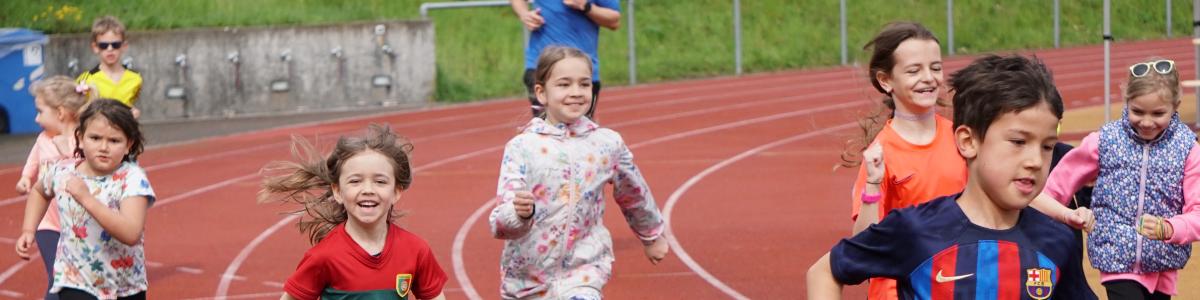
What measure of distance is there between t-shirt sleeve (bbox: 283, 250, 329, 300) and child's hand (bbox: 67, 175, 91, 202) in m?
1.33

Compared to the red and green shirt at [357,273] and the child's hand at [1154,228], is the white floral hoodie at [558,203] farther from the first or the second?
the child's hand at [1154,228]

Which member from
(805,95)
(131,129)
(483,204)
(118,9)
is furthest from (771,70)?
(131,129)

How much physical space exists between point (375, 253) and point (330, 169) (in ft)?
1.17

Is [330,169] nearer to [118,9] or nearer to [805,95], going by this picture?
[805,95]

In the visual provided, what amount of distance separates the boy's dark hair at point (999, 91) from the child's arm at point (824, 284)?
15.4 inches

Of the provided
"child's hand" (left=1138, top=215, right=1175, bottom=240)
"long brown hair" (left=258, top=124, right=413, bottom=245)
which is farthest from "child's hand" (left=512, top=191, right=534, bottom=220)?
"child's hand" (left=1138, top=215, right=1175, bottom=240)

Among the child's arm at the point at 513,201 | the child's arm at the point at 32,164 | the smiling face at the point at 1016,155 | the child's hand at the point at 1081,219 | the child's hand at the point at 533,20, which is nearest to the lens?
the smiling face at the point at 1016,155

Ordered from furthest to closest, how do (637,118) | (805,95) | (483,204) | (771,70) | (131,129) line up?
1. (771,70)
2. (805,95)
3. (637,118)
4. (483,204)
5. (131,129)

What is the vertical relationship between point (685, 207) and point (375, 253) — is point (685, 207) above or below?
below

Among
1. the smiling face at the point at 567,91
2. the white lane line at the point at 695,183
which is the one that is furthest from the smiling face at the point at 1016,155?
the white lane line at the point at 695,183

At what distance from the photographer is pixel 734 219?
11.1 metres

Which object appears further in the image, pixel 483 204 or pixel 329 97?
pixel 329 97

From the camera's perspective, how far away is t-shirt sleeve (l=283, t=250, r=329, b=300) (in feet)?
15.1

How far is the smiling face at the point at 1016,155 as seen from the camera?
3148mm
